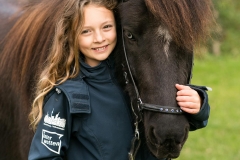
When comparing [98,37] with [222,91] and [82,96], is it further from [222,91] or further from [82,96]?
[222,91]

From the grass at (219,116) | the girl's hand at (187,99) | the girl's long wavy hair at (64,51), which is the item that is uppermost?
the girl's long wavy hair at (64,51)

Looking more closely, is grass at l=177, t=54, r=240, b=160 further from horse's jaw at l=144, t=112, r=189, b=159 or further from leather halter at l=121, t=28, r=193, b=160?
horse's jaw at l=144, t=112, r=189, b=159

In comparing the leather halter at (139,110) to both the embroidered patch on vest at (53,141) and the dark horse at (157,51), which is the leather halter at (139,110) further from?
the embroidered patch on vest at (53,141)

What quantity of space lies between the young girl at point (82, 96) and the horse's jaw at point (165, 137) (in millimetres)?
256

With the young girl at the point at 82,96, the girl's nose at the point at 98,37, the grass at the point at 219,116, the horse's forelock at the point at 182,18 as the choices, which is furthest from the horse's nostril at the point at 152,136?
the grass at the point at 219,116

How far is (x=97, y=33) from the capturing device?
2490 millimetres

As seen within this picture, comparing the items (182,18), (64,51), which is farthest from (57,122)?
(182,18)

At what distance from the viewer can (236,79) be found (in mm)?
9641

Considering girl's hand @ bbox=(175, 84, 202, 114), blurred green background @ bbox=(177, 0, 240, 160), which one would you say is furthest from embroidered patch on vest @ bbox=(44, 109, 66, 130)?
blurred green background @ bbox=(177, 0, 240, 160)

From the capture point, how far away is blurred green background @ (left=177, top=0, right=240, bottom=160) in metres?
5.84

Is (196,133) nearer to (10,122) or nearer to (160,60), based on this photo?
(10,122)

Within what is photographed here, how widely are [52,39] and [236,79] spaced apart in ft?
24.0

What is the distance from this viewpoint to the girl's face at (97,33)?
250 centimetres

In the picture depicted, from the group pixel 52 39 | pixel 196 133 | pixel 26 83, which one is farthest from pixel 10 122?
pixel 196 133
